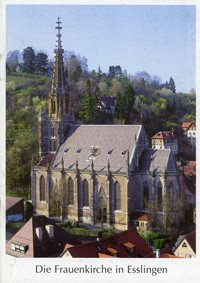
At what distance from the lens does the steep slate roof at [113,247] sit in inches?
747

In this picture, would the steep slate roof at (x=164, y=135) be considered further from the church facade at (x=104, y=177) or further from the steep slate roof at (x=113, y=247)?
the steep slate roof at (x=113, y=247)

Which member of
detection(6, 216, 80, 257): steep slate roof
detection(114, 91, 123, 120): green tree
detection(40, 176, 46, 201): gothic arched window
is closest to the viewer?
detection(6, 216, 80, 257): steep slate roof

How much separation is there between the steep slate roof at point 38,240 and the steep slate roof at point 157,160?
696 centimetres

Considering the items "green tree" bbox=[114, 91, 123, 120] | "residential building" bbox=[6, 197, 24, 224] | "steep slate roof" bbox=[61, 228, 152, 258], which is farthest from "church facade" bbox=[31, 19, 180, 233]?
"steep slate roof" bbox=[61, 228, 152, 258]

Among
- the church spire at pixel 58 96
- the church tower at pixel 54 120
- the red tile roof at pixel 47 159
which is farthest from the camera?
the red tile roof at pixel 47 159

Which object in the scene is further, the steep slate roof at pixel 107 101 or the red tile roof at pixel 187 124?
the steep slate roof at pixel 107 101

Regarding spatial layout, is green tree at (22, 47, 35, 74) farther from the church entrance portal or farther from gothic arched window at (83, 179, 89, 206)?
the church entrance portal

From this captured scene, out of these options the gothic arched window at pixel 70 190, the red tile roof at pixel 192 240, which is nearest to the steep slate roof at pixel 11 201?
the gothic arched window at pixel 70 190

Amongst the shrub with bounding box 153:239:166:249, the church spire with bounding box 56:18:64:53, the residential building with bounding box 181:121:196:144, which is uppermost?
the church spire with bounding box 56:18:64:53

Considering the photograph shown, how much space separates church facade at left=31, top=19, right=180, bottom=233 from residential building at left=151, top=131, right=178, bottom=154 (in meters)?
0.37

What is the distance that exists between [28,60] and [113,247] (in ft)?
32.0

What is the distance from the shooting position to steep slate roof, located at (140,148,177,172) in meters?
27.2

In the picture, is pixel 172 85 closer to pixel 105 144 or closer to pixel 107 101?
pixel 107 101
